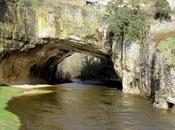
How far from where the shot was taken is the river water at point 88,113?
27703 millimetres

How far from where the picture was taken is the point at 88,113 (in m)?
32.6

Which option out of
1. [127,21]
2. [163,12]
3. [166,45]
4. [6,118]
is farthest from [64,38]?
[6,118]

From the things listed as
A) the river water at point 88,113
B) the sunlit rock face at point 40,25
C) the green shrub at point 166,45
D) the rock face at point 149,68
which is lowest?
the river water at point 88,113

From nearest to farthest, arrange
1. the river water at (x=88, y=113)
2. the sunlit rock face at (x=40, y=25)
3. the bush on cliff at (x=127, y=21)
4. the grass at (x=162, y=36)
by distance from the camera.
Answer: the river water at (x=88, y=113)
the grass at (x=162, y=36)
the bush on cliff at (x=127, y=21)
the sunlit rock face at (x=40, y=25)

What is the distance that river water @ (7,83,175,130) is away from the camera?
27.7 m

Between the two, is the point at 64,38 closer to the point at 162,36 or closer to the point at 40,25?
the point at 40,25

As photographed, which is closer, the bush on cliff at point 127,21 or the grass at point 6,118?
the grass at point 6,118

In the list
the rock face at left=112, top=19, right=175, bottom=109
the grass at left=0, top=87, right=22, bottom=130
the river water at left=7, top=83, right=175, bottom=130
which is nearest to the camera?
the grass at left=0, top=87, right=22, bottom=130

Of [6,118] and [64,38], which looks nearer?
[6,118]

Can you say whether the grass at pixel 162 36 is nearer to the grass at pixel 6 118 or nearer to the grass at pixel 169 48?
the grass at pixel 169 48

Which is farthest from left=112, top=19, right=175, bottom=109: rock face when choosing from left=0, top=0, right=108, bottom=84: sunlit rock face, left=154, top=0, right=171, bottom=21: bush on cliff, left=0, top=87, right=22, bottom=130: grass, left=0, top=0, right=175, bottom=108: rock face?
left=0, top=87, right=22, bottom=130: grass

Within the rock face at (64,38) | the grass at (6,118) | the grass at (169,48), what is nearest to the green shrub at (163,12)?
the rock face at (64,38)

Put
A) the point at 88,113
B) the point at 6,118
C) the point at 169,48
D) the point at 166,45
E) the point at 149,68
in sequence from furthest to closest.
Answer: the point at 149,68 → the point at 166,45 → the point at 169,48 → the point at 88,113 → the point at 6,118

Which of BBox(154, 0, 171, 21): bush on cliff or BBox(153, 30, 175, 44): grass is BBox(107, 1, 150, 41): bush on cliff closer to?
BBox(154, 0, 171, 21): bush on cliff
